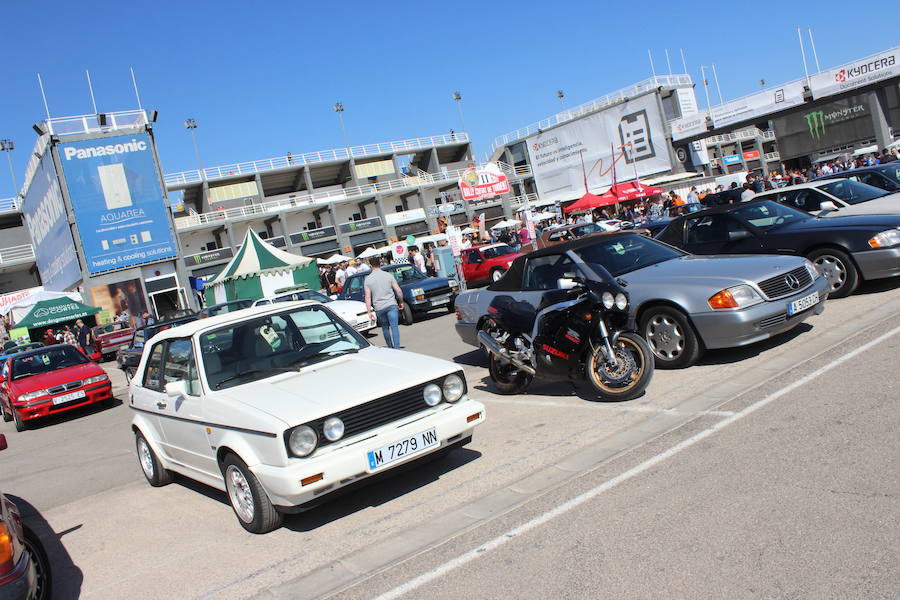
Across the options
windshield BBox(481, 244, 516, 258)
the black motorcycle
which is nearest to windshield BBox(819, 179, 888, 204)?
the black motorcycle

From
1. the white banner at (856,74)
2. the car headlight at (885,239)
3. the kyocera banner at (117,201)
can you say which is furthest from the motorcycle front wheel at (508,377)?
the white banner at (856,74)

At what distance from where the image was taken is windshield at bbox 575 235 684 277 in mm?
8102

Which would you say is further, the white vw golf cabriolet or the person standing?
the person standing

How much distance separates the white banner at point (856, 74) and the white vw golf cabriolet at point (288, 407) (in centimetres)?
3456

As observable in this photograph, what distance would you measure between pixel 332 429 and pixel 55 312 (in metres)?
33.5

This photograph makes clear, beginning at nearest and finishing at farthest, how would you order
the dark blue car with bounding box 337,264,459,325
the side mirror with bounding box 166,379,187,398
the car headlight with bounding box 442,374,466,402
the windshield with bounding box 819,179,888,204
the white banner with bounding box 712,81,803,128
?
the car headlight with bounding box 442,374,466,402 → the side mirror with bounding box 166,379,187,398 → the windshield with bounding box 819,179,888,204 → the dark blue car with bounding box 337,264,459,325 → the white banner with bounding box 712,81,803,128

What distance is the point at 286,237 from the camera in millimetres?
59844

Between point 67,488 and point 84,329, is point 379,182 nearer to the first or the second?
point 84,329

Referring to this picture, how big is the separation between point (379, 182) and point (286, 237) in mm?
12343

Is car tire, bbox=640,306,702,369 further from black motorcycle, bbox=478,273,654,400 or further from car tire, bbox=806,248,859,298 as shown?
car tire, bbox=806,248,859,298

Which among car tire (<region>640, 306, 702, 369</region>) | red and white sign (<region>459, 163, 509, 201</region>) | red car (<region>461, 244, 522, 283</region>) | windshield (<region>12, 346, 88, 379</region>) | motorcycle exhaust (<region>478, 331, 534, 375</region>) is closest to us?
car tire (<region>640, 306, 702, 369</region>)

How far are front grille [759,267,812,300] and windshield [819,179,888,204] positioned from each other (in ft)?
16.4

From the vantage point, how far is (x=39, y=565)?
404 cm

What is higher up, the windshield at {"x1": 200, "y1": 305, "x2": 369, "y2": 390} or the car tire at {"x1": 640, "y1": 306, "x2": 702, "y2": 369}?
the windshield at {"x1": 200, "y1": 305, "x2": 369, "y2": 390}
